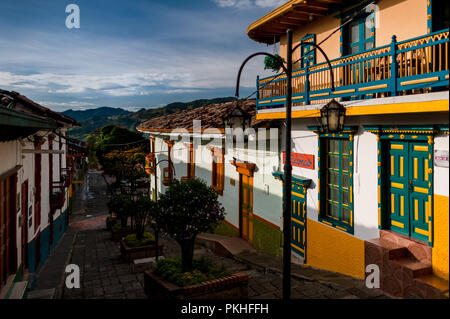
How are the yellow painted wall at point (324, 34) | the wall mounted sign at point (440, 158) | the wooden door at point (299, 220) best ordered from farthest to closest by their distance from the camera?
1. the yellow painted wall at point (324, 34)
2. the wooden door at point (299, 220)
3. the wall mounted sign at point (440, 158)

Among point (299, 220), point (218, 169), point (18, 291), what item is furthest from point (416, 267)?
point (218, 169)

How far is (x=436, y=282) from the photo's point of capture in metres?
6.35

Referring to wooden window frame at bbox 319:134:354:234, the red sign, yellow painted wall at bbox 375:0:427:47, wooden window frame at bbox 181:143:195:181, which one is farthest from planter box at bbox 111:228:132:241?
yellow painted wall at bbox 375:0:427:47

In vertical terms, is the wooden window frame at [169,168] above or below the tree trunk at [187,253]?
above

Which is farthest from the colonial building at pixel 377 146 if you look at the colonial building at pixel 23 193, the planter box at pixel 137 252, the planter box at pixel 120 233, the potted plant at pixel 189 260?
the planter box at pixel 120 233

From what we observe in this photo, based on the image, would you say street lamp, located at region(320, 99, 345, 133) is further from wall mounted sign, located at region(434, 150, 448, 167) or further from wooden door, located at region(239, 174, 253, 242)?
wooden door, located at region(239, 174, 253, 242)

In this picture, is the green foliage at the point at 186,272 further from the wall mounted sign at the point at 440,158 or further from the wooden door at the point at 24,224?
the wall mounted sign at the point at 440,158

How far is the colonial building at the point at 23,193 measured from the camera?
6941mm

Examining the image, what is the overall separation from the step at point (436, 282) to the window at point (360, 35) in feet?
18.9

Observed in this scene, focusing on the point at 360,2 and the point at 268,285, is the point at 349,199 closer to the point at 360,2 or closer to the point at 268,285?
the point at 268,285

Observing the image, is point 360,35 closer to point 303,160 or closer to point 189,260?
point 303,160
